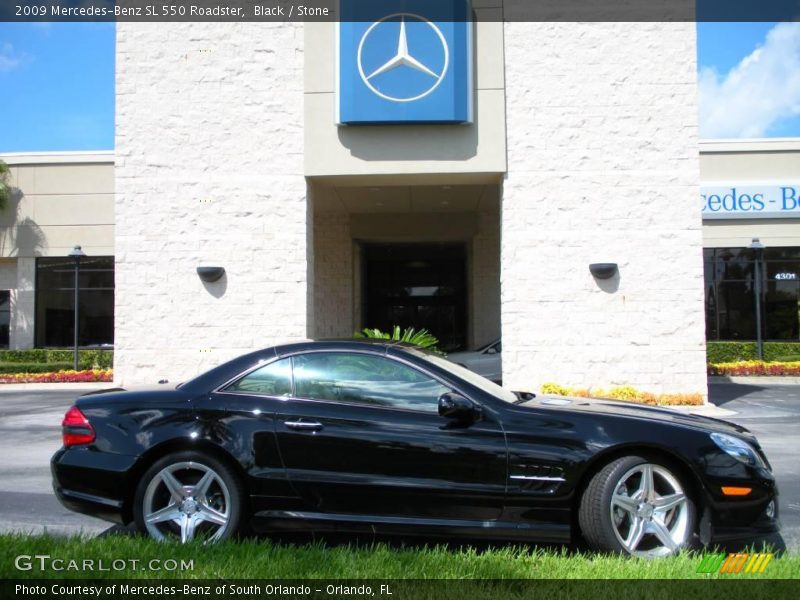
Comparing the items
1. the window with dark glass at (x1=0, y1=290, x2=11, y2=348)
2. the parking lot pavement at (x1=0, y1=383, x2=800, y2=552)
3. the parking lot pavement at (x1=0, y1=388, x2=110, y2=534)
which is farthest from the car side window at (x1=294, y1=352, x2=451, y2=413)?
the window with dark glass at (x1=0, y1=290, x2=11, y2=348)

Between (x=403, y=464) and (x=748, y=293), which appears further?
(x=748, y=293)

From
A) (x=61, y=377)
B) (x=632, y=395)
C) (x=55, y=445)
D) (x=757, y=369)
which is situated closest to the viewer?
(x=55, y=445)

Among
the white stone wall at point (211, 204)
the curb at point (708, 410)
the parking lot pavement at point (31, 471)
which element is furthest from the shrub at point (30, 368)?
the curb at point (708, 410)

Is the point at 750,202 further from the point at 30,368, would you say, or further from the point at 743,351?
the point at 30,368

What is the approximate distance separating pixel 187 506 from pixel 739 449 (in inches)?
138

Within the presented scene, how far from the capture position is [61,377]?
18.7 metres

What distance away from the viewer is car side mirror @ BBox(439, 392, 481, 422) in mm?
4422

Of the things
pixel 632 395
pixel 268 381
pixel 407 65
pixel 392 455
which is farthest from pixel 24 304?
pixel 392 455

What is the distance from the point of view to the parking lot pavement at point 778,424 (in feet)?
19.1

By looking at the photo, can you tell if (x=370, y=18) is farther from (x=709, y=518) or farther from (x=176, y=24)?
(x=709, y=518)

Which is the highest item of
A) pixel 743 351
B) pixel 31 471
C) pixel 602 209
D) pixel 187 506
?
pixel 602 209

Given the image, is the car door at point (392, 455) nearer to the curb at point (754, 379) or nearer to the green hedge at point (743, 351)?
the curb at point (754, 379)

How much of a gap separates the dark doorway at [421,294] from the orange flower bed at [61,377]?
771 cm

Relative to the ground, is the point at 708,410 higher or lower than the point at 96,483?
lower
